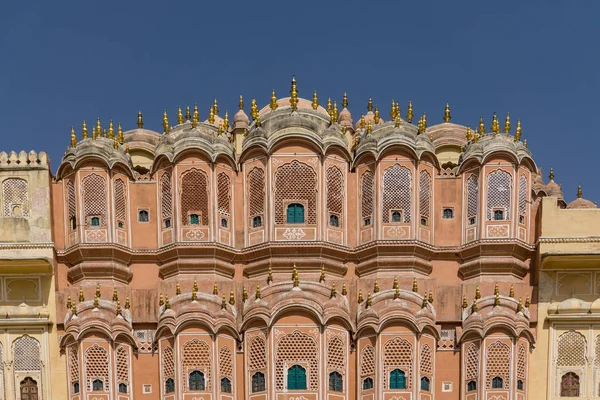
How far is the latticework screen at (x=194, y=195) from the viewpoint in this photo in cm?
2688

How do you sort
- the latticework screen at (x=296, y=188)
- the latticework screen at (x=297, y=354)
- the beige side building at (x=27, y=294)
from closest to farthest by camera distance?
the latticework screen at (x=297, y=354)
the beige side building at (x=27, y=294)
the latticework screen at (x=296, y=188)

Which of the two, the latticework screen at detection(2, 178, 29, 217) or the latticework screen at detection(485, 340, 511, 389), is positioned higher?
the latticework screen at detection(2, 178, 29, 217)

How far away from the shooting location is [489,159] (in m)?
27.0

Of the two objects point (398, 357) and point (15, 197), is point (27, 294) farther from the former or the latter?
point (398, 357)

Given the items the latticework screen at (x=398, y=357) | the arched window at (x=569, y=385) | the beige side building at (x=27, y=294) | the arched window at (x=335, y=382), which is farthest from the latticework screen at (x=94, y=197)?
the arched window at (x=569, y=385)

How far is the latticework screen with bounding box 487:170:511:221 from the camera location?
2680cm

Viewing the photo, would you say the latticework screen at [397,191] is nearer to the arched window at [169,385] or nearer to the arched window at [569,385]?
the arched window at [569,385]

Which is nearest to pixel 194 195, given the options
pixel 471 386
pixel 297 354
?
pixel 297 354

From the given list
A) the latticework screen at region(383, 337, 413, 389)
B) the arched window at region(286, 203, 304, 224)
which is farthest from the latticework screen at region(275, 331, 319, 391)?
the arched window at region(286, 203, 304, 224)

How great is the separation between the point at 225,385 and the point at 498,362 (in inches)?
198

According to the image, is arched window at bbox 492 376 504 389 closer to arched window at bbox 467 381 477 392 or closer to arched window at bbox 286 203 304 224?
arched window at bbox 467 381 477 392

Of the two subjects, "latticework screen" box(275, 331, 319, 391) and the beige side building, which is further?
the beige side building

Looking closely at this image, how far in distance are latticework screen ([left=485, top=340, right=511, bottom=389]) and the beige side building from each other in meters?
7.86

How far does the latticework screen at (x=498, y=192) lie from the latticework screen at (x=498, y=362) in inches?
101
